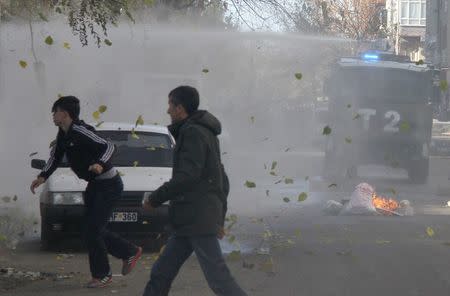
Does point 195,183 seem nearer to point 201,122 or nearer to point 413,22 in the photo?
point 201,122

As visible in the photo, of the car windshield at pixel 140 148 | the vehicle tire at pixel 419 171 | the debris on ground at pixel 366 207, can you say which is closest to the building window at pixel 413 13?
the vehicle tire at pixel 419 171

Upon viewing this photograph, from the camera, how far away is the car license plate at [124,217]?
1085cm

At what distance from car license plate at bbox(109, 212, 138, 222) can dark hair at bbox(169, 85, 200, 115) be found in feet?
14.2

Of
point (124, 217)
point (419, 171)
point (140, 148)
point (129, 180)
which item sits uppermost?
point (140, 148)

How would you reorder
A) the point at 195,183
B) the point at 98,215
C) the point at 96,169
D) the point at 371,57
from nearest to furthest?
the point at 195,183
the point at 96,169
the point at 98,215
the point at 371,57

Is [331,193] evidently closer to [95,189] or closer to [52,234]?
[52,234]

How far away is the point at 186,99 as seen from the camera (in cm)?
669

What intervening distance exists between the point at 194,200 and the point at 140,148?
5.91 meters

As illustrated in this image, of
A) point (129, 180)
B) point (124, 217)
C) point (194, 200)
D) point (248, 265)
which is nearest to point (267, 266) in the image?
point (248, 265)

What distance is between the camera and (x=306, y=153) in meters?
33.8

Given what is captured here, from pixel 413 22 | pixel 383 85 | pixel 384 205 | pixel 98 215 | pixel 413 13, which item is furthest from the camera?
pixel 413 13

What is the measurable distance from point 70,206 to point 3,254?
37.4 inches

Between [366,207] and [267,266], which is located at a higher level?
[267,266]

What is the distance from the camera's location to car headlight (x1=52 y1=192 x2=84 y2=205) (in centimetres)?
1091
